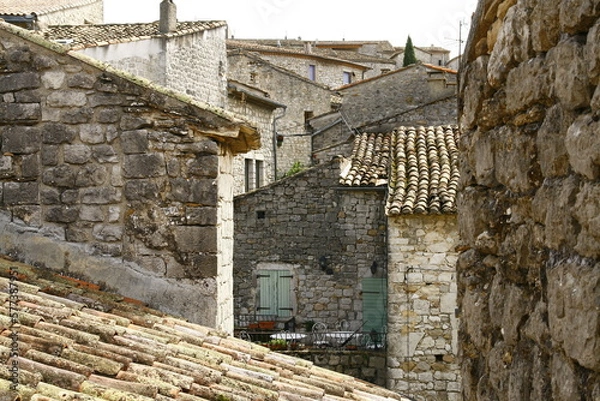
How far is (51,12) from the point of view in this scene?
22.6 m

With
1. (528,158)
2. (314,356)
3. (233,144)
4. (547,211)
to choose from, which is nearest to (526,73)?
(528,158)

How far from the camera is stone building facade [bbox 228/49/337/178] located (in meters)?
26.5

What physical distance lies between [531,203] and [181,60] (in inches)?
669

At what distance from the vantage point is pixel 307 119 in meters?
28.0

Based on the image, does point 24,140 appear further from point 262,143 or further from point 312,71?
point 312,71

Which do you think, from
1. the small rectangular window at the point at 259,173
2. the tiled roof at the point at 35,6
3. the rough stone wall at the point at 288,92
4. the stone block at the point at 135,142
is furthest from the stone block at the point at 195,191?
the rough stone wall at the point at 288,92

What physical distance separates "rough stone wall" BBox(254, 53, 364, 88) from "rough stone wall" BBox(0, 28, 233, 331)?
32670mm

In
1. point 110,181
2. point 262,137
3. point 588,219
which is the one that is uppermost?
point 262,137

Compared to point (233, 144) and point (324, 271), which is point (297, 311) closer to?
point (324, 271)

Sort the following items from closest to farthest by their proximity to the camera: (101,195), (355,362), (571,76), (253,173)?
(571,76), (101,195), (355,362), (253,173)

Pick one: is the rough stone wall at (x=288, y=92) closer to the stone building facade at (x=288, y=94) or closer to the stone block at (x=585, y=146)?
the stone building facade at (x=288, y=94)

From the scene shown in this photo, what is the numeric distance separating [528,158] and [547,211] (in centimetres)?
29

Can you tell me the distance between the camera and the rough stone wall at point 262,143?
851 inches

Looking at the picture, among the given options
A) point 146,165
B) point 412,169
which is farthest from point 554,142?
point 412,169
